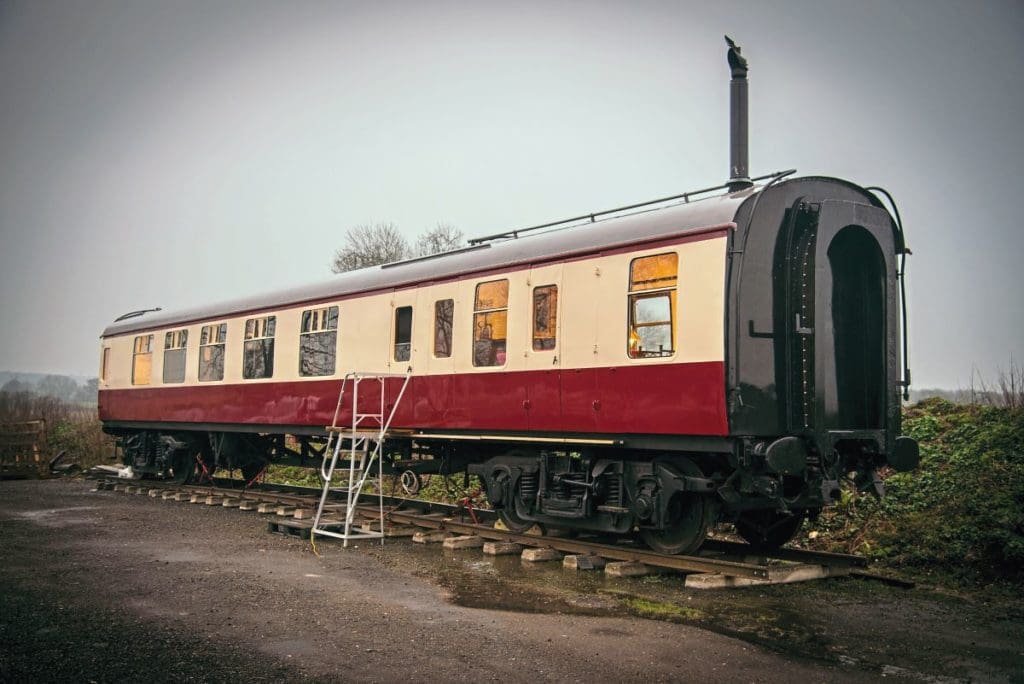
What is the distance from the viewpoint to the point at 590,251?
35.2 feet

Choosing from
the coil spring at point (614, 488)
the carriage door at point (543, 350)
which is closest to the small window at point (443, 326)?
the carriage door at point (543, 350)

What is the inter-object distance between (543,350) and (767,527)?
3249 mm

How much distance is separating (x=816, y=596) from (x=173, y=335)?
1482 centimetres

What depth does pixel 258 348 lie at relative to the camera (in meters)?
16.9

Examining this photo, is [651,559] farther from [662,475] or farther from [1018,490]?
[1018,490]

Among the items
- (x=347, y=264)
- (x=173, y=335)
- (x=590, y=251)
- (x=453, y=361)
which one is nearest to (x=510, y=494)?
(x=453, y=361)

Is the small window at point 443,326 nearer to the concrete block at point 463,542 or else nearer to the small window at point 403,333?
the small window at point 403,333

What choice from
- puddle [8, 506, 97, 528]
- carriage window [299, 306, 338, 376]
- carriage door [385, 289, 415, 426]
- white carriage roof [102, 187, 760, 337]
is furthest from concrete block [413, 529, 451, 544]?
puddle [8, 506, 97, 528]

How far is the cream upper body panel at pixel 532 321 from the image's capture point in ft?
31.0

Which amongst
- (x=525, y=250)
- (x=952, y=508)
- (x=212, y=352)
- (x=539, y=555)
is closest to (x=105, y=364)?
(x=212, y=352)

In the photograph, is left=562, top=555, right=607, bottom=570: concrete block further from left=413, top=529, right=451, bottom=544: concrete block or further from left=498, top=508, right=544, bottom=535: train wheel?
left=413, top=529, right=451, bottom=544: concrete block

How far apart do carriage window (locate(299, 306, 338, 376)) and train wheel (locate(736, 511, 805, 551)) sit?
7027 mm

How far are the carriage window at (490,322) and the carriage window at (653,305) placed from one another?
7.05ft

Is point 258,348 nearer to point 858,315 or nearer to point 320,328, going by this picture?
point 320,328
